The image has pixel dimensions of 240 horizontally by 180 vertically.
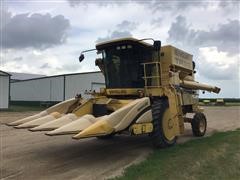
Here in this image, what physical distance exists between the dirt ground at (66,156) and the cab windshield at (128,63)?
201cm

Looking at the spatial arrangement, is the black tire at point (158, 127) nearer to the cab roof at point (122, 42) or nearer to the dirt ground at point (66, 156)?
the dirt ground at point (66, 156)

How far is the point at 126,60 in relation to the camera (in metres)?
12.2

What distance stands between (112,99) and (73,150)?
189 cm

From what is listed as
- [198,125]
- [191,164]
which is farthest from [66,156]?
[198,125]

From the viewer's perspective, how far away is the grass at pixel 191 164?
8.16 meters

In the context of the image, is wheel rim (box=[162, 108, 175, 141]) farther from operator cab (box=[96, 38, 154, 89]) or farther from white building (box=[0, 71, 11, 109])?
white building (box=[0, 71, 11, 109])

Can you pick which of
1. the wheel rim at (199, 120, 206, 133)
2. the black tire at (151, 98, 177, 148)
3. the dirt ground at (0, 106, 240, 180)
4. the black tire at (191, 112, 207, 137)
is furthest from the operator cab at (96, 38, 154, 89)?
the wheel rim at (199, 120, 206, 133)

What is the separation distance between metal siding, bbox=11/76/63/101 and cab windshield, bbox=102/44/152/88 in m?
26.7

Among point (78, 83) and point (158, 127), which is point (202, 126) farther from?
point (78, 83)

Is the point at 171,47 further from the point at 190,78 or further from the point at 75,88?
the point at 75,88

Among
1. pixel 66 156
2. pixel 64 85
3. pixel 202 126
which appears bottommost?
pixel 66 156

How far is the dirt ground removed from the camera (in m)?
8.61

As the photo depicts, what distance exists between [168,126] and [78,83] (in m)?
27.4

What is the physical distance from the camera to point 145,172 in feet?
27.0
